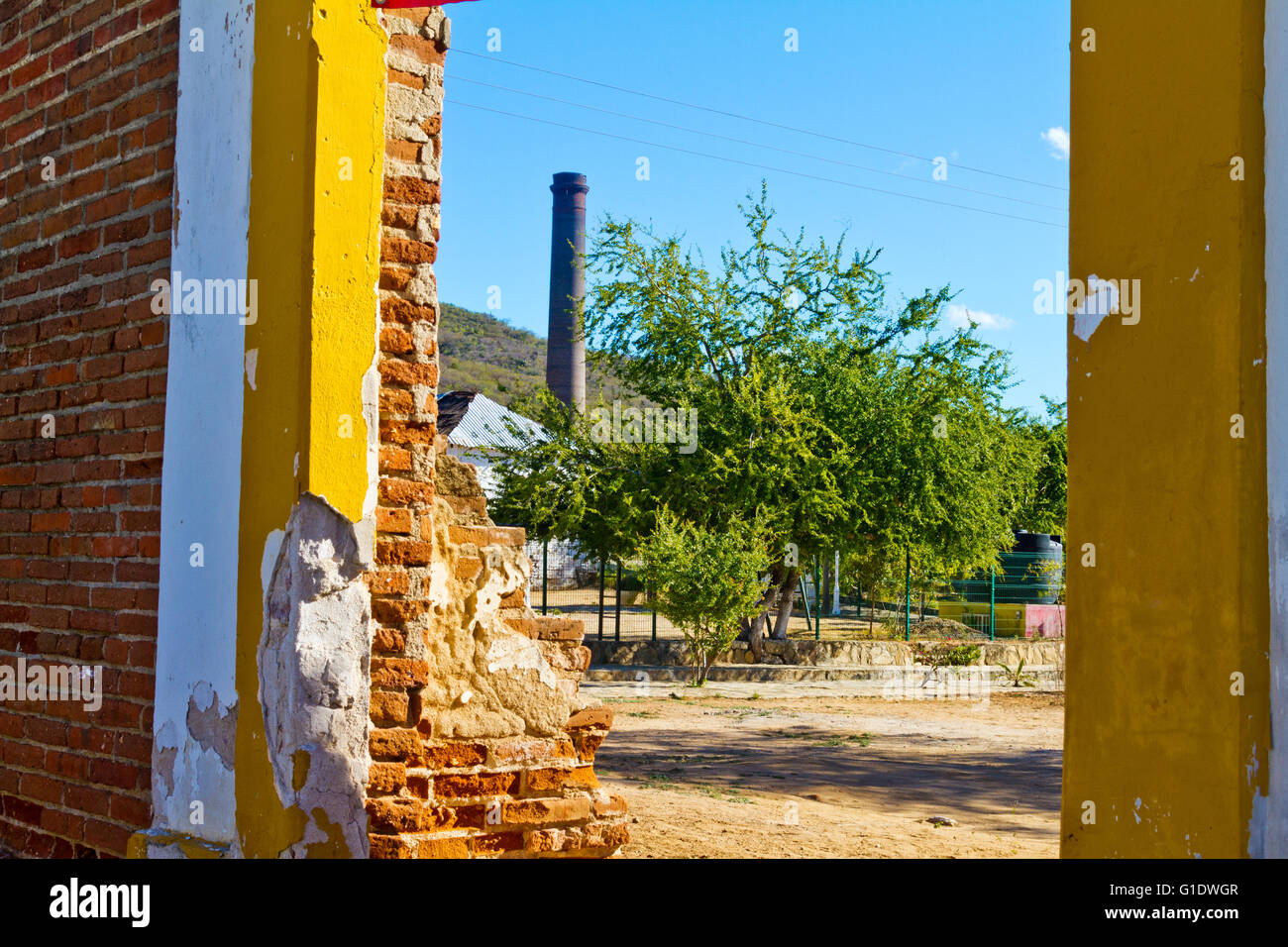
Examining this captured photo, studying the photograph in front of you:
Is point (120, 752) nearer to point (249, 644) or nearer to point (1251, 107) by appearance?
point (249, 644)

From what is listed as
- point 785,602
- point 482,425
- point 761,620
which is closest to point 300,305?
point 761,620

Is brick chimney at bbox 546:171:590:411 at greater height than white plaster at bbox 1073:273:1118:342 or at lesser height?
greater

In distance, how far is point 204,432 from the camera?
3695 millimetres

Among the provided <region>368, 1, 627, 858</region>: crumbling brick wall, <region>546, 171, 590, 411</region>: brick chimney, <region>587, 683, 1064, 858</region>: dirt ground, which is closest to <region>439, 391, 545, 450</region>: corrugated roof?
<region>546, 171, 590, 411</region>: brick chimney

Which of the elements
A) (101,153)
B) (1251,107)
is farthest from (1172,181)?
(101,153)

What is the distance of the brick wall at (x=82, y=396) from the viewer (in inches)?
153

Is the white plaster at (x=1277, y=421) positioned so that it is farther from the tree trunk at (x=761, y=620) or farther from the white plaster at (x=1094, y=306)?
the tree trunk at (x=761, y=620)

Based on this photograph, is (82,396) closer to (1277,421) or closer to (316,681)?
(316,681)

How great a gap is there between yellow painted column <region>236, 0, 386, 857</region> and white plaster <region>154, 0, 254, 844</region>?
0.06 m

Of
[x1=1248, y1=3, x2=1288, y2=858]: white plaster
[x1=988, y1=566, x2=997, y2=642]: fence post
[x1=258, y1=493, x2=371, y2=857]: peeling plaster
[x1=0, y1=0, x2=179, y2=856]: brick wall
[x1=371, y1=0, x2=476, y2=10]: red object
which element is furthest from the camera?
[x1=988, y1=566, x2=997, y2=642]: fence post

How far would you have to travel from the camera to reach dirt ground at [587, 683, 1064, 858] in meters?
6.78

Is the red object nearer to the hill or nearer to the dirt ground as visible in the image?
the dirt ground

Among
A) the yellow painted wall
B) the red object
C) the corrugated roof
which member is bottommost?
the yellow painted wall
